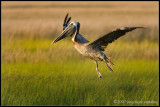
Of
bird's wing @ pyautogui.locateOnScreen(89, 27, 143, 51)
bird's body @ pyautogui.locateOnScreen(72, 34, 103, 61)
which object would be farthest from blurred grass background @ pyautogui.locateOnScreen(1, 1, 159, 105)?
bird's body @ pyautogui.locateOnScreen(72, 34, 103, 61)

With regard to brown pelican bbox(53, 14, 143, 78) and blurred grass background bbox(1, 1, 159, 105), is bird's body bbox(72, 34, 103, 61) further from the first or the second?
blurred grass background bbox(1, 1, 159, 105)

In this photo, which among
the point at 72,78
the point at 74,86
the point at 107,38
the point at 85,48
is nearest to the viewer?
the point at 85,48

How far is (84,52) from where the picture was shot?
3.92 meters

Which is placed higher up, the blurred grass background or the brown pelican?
the brown pelican

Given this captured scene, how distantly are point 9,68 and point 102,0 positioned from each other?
120ft

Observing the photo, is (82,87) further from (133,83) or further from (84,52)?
(84,52)

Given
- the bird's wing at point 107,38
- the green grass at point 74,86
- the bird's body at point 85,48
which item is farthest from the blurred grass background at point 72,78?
the bird's body at point 85,48

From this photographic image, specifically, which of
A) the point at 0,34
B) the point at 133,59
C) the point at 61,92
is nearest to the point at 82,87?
the point at 61,92

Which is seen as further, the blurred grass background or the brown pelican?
the blurred grass background

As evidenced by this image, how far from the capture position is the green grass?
688 cm

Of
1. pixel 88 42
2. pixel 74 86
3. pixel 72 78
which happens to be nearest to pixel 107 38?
pixel 88 42

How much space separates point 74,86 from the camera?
277 inches

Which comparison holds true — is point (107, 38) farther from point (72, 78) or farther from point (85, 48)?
point (72, 78)

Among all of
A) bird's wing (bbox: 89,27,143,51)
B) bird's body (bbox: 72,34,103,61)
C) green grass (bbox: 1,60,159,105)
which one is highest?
bird's wing (bbox: 89,27,143,51)
